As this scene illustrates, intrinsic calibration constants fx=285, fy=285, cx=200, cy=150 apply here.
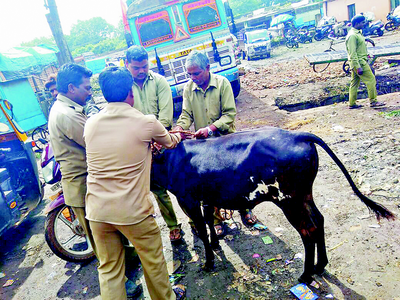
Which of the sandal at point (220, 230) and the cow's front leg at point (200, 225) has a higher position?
the cow's front leg at point (200, 225)

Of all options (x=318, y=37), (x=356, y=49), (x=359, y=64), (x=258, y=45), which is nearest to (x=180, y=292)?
(x=359, y=64)

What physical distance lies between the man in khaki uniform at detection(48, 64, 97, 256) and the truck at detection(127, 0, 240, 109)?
5988 mm

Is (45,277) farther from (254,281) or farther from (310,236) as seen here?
(310,236)

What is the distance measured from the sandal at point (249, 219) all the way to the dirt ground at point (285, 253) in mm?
78

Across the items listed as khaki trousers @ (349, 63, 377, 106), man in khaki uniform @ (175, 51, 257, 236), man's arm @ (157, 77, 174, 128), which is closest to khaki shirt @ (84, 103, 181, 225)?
man in khaki uniform @ (175, 51, 257, 236)

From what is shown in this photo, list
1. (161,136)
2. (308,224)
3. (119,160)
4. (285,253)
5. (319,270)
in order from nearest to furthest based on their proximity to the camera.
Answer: (119,160), (161,136), (308,224), (319,270), (285,253)

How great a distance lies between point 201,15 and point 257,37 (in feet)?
43.7

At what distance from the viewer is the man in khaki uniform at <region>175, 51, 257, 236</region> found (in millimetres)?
3090

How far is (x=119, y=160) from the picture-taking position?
205 cm

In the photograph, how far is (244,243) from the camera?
11.0 feet

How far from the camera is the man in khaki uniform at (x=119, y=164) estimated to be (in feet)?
6.76

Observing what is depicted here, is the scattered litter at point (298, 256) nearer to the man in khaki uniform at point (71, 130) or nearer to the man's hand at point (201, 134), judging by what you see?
the man's hand at point (201, 134)

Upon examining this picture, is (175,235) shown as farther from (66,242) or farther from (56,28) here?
(56,28)

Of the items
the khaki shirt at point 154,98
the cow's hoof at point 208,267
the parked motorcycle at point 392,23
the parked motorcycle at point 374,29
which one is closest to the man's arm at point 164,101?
the khaki shirt at point 154,98
